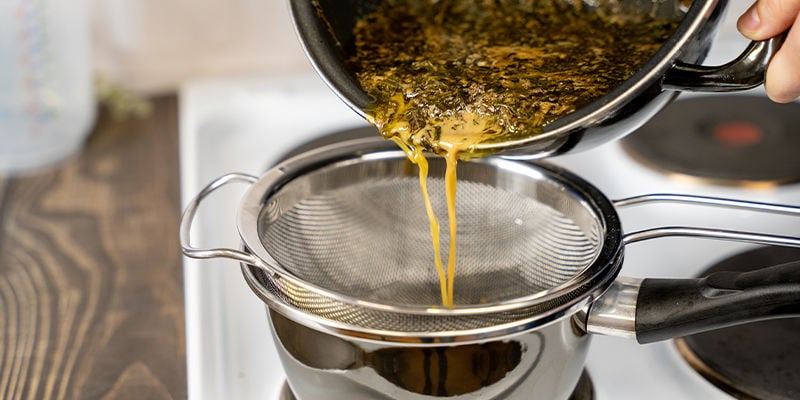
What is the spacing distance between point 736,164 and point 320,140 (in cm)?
54

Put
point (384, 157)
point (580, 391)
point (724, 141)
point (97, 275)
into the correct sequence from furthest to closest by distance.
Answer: point (724, 141) < point (97, 275) < point (384, 157) < point (580, 391)

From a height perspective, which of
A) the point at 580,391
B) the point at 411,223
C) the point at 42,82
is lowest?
the point at 580,391

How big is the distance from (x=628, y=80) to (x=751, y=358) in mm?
292

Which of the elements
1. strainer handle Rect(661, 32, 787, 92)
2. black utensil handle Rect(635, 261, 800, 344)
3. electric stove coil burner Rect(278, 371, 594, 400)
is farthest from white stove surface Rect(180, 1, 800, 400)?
strainer handle Rect(661, 32, 787, 92)

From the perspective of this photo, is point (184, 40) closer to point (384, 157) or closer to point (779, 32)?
point (384, 157)

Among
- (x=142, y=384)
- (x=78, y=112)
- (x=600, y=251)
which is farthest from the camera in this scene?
(x=78, y=112)

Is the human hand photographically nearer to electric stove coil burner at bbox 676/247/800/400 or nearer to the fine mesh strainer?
the fine mesh strainer

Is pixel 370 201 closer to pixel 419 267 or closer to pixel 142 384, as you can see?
pixel 419 267

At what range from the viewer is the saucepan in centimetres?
68

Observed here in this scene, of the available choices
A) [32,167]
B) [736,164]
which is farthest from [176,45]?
[736,164]

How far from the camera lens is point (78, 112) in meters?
1.29

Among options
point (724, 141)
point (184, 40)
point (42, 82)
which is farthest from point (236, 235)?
point (724, 141)

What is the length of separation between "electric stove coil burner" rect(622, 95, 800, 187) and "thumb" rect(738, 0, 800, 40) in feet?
1.43

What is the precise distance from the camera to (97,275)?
40.4 inches
